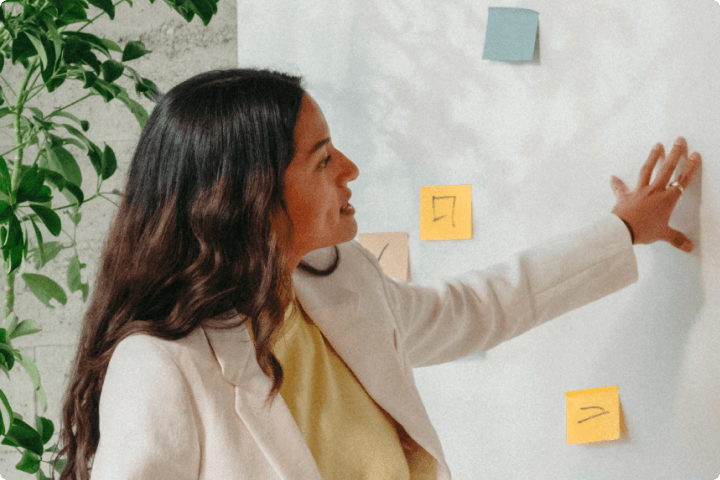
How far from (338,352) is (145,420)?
30cm

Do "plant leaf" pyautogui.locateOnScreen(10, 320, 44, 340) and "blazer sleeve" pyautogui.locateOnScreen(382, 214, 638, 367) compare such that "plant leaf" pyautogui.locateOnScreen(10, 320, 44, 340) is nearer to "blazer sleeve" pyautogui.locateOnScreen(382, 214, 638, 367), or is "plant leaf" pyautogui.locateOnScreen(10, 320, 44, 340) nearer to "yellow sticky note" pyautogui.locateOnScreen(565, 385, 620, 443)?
"blazer sleeve" pyautogui.locateOnScreen(382, 214, 638, 367)

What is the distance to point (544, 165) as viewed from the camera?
97 centimetres

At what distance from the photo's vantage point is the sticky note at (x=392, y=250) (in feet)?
3.63

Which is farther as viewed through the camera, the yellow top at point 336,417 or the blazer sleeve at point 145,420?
the yellow top at point 336,417

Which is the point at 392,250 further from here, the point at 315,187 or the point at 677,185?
the point at 677,185

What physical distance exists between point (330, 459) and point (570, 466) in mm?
420

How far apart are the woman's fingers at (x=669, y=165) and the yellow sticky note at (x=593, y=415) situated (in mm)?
308

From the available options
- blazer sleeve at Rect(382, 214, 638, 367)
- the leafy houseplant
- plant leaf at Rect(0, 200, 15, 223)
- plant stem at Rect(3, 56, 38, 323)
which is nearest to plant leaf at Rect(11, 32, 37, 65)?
the leafy houseplant

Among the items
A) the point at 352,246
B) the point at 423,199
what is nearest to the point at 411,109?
the point at 423,199

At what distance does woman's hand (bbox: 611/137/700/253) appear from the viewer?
2.73 ft

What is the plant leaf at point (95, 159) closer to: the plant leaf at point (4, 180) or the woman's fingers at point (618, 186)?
the plant leaf at point (4, 180)

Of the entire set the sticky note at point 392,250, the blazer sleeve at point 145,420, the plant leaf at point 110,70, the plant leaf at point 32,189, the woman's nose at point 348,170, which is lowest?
the blazer sleeve at point 145,420

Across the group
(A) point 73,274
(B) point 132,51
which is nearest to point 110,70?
(B) point 132,51

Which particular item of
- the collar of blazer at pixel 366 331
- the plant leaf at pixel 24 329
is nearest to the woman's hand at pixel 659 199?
the collar of blazer at pixel 366 331
